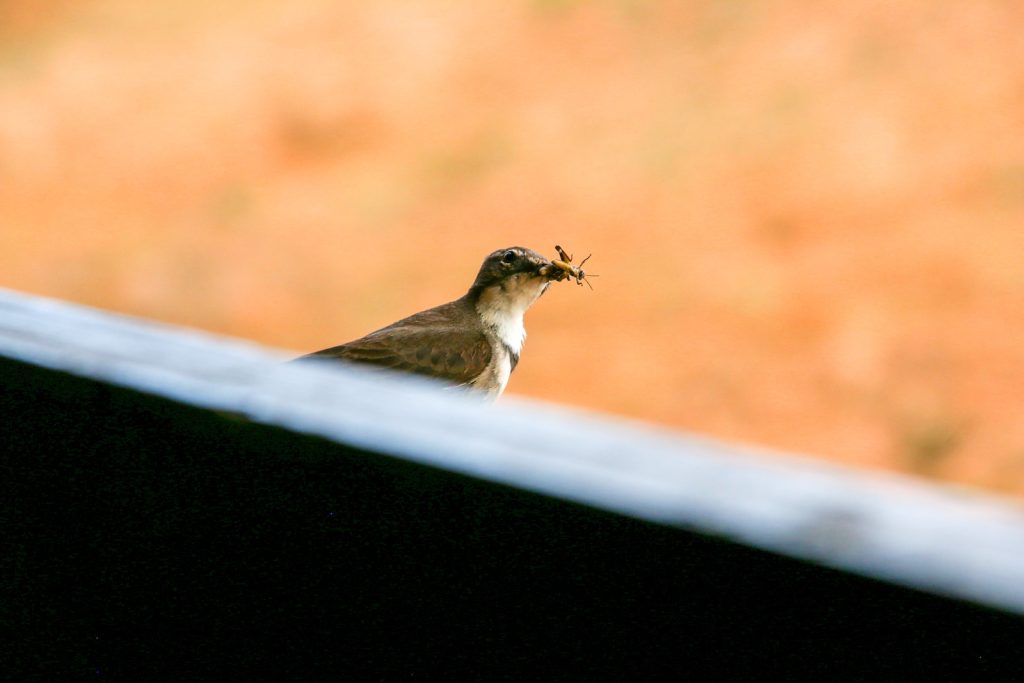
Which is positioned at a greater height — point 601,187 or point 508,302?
point 601,187

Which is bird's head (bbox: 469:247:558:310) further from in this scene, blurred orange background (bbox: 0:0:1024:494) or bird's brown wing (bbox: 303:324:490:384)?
blurred orange background (bbox: 0:0:1024:494)

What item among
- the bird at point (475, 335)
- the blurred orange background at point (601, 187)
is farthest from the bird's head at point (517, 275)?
the blurred orange background at point (601, 187)

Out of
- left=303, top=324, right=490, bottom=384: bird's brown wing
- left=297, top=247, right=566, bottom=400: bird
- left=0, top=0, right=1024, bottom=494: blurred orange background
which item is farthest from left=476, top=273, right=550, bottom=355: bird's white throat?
left=0, top=0, right=1024, bottom=494: blurred orange background

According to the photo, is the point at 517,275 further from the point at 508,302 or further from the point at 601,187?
the point at 601,187

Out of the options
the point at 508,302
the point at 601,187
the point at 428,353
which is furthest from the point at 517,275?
the point at 601,187

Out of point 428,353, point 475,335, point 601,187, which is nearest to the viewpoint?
point 428,353

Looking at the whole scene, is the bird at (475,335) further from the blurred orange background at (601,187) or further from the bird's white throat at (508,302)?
the blurred orange background at (601,187)
